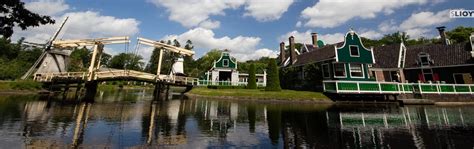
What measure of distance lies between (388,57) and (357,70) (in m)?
10.6

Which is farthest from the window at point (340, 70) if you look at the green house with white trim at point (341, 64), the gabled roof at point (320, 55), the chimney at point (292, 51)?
the chimney at point (292, 51)

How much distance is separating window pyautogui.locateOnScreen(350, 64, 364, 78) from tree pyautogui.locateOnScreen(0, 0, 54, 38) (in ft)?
105

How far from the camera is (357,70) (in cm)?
3384

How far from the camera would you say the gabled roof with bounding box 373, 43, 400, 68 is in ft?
129

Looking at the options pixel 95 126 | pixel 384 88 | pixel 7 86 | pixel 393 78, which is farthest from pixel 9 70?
pixel 393 78

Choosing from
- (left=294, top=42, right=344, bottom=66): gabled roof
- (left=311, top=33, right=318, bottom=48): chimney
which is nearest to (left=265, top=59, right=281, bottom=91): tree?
(left=294, top=42, right=344, bottom=66): gabled roof

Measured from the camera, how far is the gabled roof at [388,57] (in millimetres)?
39469

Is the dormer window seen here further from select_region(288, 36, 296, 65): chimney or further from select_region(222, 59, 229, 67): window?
select_region(222, 59, 229, 67): window

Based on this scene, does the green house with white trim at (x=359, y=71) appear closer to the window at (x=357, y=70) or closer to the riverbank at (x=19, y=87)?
the window at (x=357, y=70)

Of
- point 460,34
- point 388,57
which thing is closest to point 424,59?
point 388,57

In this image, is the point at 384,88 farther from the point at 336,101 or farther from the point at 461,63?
the point at 461,63

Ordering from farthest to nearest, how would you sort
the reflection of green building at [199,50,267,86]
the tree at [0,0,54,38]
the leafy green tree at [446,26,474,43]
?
the leafy green tree at [446,26,474,43]
the reflection of green building at [199,50,267,86]
the tree at [0,0,54,38]

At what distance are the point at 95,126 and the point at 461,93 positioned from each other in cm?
3674

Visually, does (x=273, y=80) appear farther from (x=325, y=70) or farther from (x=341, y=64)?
(x=341, y=64)
